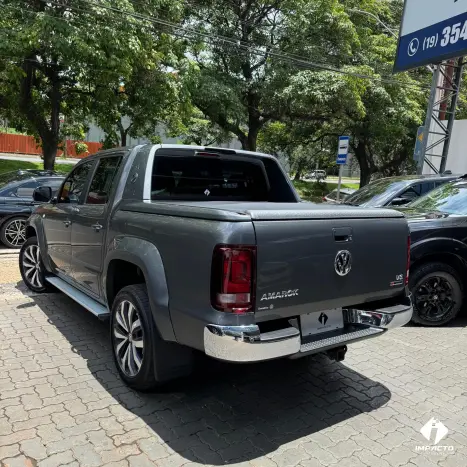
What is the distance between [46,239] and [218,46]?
15.6 meters

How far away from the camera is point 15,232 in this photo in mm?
8805

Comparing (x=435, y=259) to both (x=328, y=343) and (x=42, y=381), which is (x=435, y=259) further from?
(x=42, y=381)

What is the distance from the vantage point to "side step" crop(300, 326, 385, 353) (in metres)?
2.89

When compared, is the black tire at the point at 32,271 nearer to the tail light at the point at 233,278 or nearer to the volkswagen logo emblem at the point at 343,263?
the tail light at the point at 233,278

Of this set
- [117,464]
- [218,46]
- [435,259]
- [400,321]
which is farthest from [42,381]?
[218,46]

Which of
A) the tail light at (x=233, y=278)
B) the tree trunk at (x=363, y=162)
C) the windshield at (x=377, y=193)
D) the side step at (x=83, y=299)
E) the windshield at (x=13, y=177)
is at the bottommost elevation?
the side step at (x=83, y=299)

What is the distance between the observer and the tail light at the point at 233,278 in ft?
8.41

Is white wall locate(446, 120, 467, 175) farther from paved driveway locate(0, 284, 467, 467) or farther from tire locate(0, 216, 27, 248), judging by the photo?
tire locate(0, 216, 27, 248)

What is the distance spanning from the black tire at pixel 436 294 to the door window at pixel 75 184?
12.3ft

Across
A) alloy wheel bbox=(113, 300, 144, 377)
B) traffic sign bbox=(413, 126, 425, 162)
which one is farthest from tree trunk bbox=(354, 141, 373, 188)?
alloy wheel bbox=(113, 300, 144, 377)

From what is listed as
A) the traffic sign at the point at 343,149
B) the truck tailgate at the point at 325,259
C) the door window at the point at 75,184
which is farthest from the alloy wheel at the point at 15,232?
the traffic sign at the point at 343,149

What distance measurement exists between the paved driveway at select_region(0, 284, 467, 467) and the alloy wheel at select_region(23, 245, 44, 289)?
1.24m

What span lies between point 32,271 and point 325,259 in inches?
175

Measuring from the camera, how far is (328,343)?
296cm
